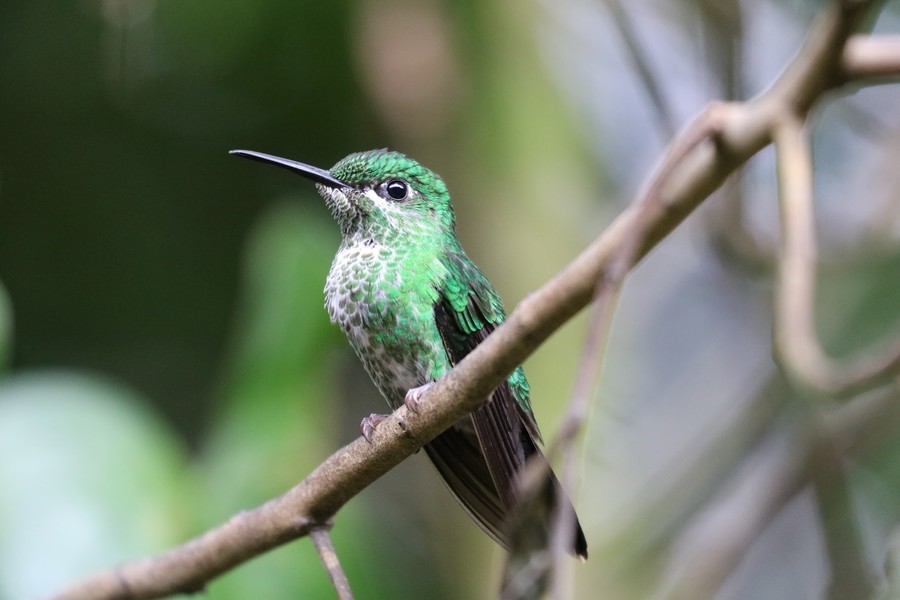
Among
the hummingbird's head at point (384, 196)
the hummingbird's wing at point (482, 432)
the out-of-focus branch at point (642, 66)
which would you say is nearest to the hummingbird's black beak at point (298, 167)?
the hummingbird's head at point (384, 196)

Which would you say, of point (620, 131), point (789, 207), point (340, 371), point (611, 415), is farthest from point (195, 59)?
point (789, 207)

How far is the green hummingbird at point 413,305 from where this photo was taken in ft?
5.60

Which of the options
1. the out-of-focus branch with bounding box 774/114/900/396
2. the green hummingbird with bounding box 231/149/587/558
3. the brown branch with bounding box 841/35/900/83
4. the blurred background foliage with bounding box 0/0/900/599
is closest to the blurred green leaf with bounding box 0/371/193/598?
the blurred background foliage with bounding box 0/0/900/599

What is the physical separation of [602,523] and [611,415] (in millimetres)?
317

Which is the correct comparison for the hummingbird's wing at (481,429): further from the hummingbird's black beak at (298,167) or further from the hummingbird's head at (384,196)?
the hummingbird's black beak at (298,167)

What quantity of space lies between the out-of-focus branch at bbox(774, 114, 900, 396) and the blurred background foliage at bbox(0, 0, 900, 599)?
157cm

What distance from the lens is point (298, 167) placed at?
1.74 m

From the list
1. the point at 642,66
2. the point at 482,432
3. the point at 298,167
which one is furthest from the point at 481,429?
the point at 642,66

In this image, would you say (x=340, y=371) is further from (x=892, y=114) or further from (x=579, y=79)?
(x=892, y=114)

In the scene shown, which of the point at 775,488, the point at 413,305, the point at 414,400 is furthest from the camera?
the point at 775,488

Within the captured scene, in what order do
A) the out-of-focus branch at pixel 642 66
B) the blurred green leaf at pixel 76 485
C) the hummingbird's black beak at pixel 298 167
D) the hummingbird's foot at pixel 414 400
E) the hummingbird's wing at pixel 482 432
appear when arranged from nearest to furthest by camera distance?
the hummingbird's foot at pixel 414 400
the hummingbird's wing at pixel 482 432
the hummingbird's black beak at pixel 298 167
the blurred green leaf at pixel 76 485
the out-of-focus branch at pixel 642 66

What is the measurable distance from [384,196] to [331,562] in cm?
76

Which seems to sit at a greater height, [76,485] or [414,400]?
[76,485]

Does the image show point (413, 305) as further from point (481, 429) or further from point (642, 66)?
point (642, 66)
